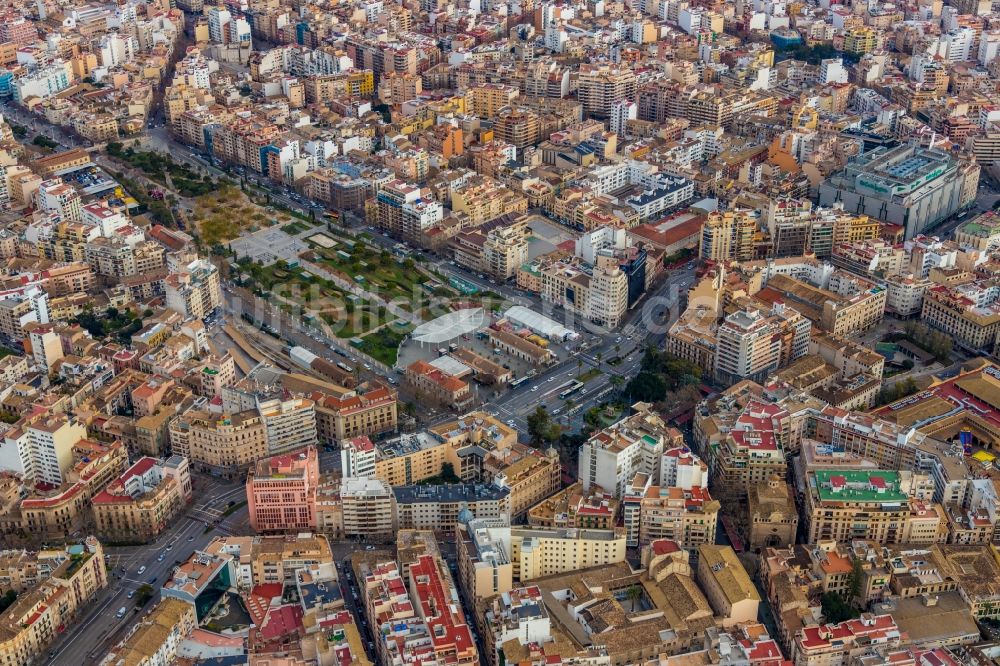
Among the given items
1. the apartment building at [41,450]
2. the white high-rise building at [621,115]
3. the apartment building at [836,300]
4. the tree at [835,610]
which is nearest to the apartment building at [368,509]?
the apartment building at [41,450]

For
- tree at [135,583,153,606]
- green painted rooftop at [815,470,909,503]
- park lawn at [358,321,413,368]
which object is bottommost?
tree at [135,583,153,606]

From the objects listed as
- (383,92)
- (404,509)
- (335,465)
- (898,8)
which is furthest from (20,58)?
(898,8)

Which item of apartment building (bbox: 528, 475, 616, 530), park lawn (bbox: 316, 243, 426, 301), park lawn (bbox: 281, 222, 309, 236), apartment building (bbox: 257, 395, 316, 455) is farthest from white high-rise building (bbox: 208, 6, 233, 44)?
apartment building (bbox: 528, 475, 616, 530)

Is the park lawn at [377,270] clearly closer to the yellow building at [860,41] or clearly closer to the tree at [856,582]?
the tree at [856,582]

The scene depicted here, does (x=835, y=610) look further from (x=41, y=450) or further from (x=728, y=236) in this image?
(x=41, y=450)

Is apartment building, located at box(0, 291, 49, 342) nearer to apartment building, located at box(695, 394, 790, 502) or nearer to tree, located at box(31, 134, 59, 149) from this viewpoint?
tree, located at box(31, 134, 59, 149)

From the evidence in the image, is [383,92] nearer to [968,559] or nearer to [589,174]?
[589,174]
